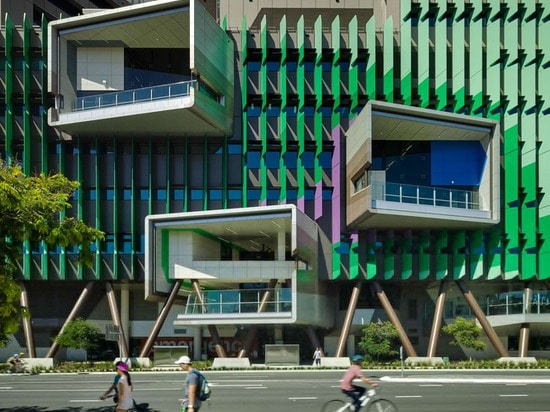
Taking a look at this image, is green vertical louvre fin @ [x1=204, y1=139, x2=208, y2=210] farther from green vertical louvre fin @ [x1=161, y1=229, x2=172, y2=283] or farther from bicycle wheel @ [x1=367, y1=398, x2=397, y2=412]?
bicycle wheel @ [x1=367, y1=398, x2=397, y2=412]

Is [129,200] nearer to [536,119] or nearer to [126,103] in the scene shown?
[126,103]

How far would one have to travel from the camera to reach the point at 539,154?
1961 inches

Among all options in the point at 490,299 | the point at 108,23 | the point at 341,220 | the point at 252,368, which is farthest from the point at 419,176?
the point at 108,23

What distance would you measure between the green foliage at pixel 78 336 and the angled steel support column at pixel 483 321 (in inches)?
994

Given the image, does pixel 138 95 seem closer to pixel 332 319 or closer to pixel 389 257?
pixel 389 257

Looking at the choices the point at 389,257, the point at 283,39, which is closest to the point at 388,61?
the point at 283,39

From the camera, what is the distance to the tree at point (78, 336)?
48.9 meters

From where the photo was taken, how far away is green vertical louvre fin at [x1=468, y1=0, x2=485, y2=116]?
167 ft

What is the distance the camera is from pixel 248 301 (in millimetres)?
44188

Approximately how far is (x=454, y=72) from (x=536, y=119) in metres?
6.37

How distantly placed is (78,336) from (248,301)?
1282cm

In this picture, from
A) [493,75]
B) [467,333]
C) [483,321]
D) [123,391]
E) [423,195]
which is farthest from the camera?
[493,75]

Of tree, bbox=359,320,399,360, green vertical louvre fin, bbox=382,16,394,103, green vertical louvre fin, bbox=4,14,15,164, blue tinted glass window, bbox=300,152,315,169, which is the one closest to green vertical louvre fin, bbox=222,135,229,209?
blue tinted glass window, bbox=300,152,315,169

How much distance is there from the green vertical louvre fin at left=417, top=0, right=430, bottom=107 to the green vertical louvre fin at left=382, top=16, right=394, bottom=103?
1989mm
